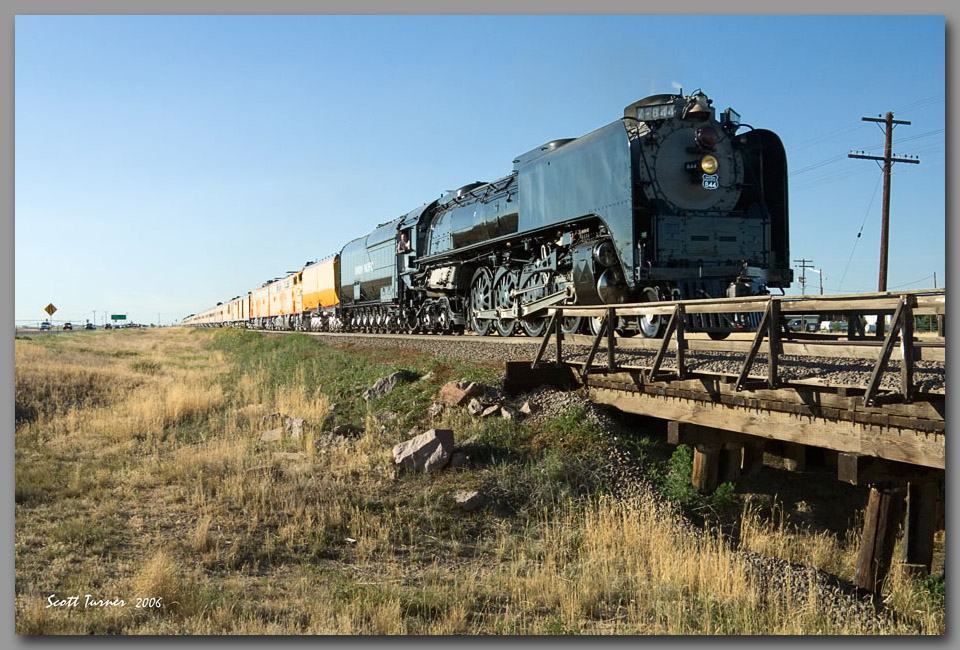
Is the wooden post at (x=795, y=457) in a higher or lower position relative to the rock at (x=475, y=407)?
lower

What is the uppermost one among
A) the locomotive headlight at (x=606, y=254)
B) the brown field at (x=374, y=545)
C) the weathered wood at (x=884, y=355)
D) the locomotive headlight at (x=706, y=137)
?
the locomotive headlight at (x=706, y=137)

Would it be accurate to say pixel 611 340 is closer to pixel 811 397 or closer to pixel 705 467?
pixel 705 467

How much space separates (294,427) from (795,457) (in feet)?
26.9

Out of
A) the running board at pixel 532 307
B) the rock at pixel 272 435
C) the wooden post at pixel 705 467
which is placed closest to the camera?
the wooden post at pixel 705 467

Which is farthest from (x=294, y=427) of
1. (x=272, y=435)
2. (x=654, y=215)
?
(x=654, y=215)

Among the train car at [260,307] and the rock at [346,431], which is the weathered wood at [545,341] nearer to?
the rock at [346,431]

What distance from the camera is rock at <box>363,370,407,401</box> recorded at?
13922 millimetres

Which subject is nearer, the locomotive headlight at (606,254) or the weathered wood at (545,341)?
the weathered wood at (545,341)

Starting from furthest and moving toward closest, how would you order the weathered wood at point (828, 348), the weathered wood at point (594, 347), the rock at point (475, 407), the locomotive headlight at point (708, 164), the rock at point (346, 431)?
the locomotive headlight at point (708, 164), the rock at point (346, 431), the rock at point (475, 407), the weathered wood at point (594, 347), the weathered wood at point (828, 348)

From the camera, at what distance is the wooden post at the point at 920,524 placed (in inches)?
297

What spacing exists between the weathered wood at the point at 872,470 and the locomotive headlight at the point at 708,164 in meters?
7.27

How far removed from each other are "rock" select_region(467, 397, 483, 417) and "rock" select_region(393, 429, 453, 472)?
118 centimetres

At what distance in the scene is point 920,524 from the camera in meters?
7.71

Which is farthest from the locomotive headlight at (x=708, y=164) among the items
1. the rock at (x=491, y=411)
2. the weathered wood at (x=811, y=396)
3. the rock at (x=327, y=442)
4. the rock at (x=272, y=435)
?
the rock at (x=272, y=435)
